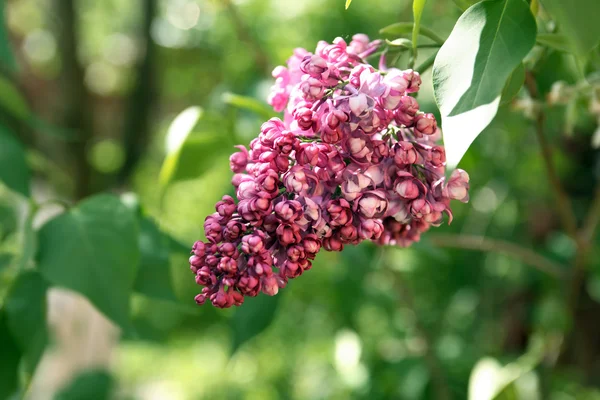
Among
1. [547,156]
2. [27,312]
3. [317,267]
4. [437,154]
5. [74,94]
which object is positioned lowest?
[74,94]

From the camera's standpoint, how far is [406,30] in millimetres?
451

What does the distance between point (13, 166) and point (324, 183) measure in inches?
16.6

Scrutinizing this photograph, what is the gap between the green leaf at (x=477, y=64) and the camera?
1.01 feet

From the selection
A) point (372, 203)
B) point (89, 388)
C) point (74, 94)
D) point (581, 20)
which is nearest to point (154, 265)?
point (372, 203)

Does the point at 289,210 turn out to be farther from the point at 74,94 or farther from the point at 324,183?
the point at 74,94

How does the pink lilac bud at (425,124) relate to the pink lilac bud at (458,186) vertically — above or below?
above

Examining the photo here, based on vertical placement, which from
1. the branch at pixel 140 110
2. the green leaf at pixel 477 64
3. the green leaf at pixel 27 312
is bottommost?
the branch at pixel 140 110

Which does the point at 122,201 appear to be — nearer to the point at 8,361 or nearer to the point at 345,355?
the point at 8,361

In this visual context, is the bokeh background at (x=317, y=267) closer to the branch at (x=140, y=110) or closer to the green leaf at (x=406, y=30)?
the branch at (x=140, y=110)

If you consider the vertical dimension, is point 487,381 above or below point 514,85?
below

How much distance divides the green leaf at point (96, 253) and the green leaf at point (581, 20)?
1.27 feet

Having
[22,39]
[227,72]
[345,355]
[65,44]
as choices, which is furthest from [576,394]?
[22,39]

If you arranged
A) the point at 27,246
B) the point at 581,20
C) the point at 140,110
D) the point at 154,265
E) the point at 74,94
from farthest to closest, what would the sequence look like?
the point at 140,110 → the point at 74,94 → the point at 154,265 → the point at 27,246 → the point at 581,20

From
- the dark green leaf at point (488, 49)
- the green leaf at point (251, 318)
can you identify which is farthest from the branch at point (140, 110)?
the dark green leaf at point (488, 49)
